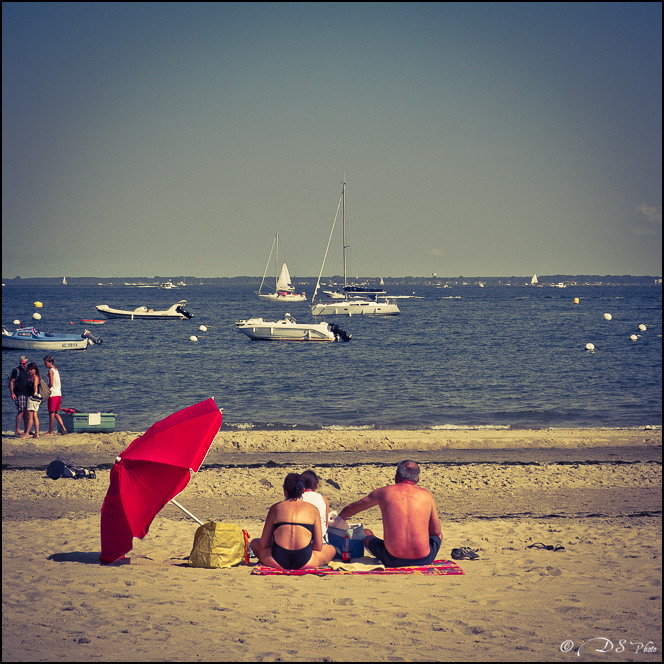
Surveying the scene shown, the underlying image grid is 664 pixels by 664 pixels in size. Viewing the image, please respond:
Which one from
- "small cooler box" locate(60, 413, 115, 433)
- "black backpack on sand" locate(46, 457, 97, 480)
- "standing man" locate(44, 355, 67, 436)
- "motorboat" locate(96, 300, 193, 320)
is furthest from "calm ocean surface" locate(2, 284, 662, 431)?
"motorboat" locate(96, 300, 193, 320)

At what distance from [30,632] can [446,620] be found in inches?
133

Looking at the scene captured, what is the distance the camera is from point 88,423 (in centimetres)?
1728

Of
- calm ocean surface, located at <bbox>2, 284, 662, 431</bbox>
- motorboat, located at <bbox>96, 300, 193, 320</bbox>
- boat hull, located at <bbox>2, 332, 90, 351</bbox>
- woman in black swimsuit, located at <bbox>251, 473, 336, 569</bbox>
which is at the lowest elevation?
calm ocean surface, located at <bbox>2, 284, 662, 431</bbox>

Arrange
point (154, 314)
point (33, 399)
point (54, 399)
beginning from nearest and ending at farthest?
point (33, 399) → point (54, 399) → point (154, 314)

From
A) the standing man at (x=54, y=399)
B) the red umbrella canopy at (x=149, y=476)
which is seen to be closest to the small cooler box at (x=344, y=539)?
the red umbrella canopy at (x=149, y=476)

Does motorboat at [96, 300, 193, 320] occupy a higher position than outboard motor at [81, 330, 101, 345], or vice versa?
motorboat at [96, 300, 193, 320]

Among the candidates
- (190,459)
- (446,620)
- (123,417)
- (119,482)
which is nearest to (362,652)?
(446,620)

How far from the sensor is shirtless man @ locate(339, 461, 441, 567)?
23.6ft

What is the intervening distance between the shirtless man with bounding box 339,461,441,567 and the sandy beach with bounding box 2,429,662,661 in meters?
0.31

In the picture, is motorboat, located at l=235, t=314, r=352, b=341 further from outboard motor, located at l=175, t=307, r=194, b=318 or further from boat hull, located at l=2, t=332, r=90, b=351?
outboard motor, located at l=175, t=307, r=194, b=318

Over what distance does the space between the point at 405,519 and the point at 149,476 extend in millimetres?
2733

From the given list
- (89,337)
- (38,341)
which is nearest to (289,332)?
(89,337)

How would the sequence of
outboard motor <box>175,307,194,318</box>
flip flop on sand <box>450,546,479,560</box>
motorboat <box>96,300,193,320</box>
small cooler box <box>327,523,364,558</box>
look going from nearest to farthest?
1. small cooler box <box>327,523,364,558</box>
2. flip flop on sand <box>450,546,479,560</box>
3. outboard motor <box>175,307,194,318</box>
4. motorboat <box>96,300,193,320</box>

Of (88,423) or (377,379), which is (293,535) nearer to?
(88,423)
